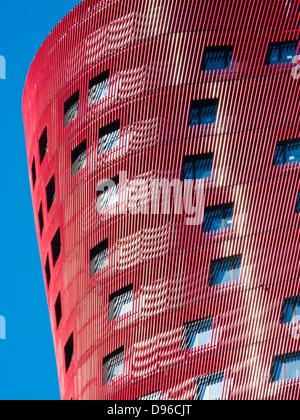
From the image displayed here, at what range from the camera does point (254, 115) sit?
48.4 m

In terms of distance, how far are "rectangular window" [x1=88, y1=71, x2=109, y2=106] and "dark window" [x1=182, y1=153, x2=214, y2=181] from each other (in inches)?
184

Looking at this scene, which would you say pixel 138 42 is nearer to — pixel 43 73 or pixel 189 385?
pixel 43 73

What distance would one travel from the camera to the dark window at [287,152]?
4834 cm

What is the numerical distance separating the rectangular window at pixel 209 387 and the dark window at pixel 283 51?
12.8 m

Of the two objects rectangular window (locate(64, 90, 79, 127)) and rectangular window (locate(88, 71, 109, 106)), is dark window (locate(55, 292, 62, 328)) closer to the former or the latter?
rectangular window (locate(64, 90, 79, 127))

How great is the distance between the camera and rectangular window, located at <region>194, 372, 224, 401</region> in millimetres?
47812

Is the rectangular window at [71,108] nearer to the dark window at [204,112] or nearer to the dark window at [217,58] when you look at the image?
the dark window at [204,112]

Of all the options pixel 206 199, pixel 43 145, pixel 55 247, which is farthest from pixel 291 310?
pixel 43 145

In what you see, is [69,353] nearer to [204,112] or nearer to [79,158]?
[79,158]

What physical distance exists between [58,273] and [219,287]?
883cm

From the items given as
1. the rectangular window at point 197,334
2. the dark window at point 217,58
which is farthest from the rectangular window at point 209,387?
the dark window at point 217,58

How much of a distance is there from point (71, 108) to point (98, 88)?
5.86ft

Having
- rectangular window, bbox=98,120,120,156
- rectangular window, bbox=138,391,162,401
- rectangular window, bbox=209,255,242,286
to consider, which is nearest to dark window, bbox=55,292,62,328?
rectangular window, bbox=138,391,162,401
